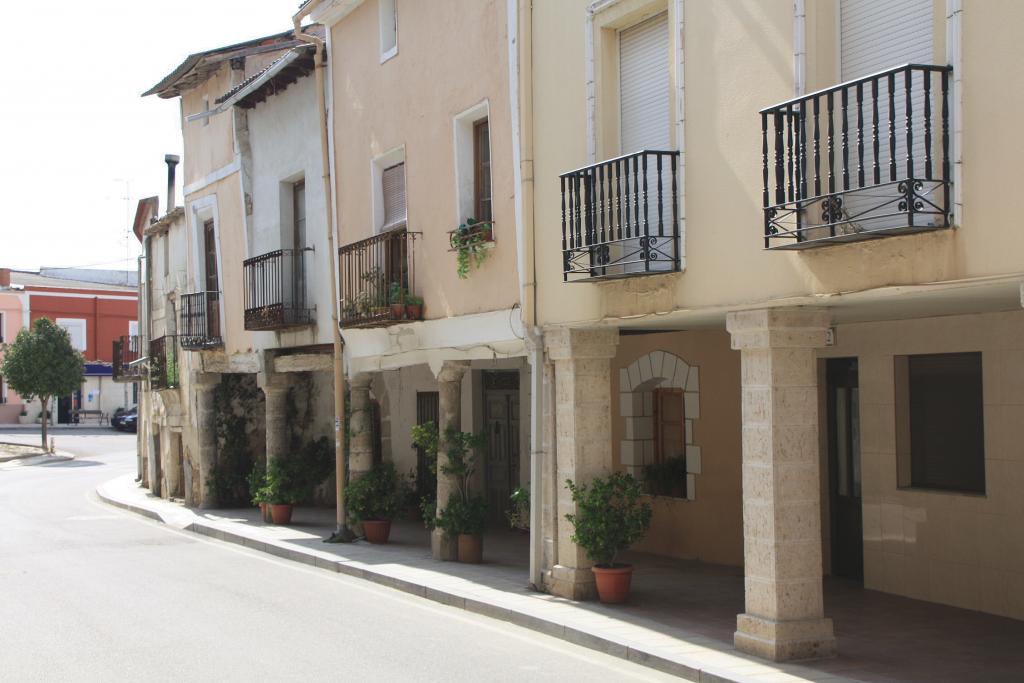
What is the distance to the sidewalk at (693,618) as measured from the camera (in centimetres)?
832

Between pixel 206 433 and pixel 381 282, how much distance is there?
945cm

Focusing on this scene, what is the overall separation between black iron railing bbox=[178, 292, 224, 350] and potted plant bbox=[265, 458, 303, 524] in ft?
11.1

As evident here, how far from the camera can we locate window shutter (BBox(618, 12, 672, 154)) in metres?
10.2

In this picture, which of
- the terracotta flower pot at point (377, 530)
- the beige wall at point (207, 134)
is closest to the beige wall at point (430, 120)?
the terracotta flower pot at point (377, 530)

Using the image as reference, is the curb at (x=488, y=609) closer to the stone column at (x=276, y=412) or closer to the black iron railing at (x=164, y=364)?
the stone column at (x=276, y=412)

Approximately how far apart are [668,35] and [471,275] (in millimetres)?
4242

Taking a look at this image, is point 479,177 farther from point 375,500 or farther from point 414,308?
point 375,500

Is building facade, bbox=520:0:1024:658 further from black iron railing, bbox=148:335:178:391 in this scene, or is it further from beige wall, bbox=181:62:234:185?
black iron railing, bbox=148:335:178:391

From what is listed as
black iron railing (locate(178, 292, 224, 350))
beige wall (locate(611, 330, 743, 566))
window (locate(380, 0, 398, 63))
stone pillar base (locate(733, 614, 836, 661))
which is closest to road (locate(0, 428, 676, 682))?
stone pillar base (locate(733, 614, 836, 661))

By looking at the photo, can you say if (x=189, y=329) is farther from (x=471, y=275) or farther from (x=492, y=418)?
(x=471, y=275)

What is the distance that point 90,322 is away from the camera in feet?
211

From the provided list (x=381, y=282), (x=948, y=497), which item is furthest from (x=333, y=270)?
(x=948, y=497)

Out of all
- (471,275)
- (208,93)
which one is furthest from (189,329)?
(471,275)

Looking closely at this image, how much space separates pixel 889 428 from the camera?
1139cm
